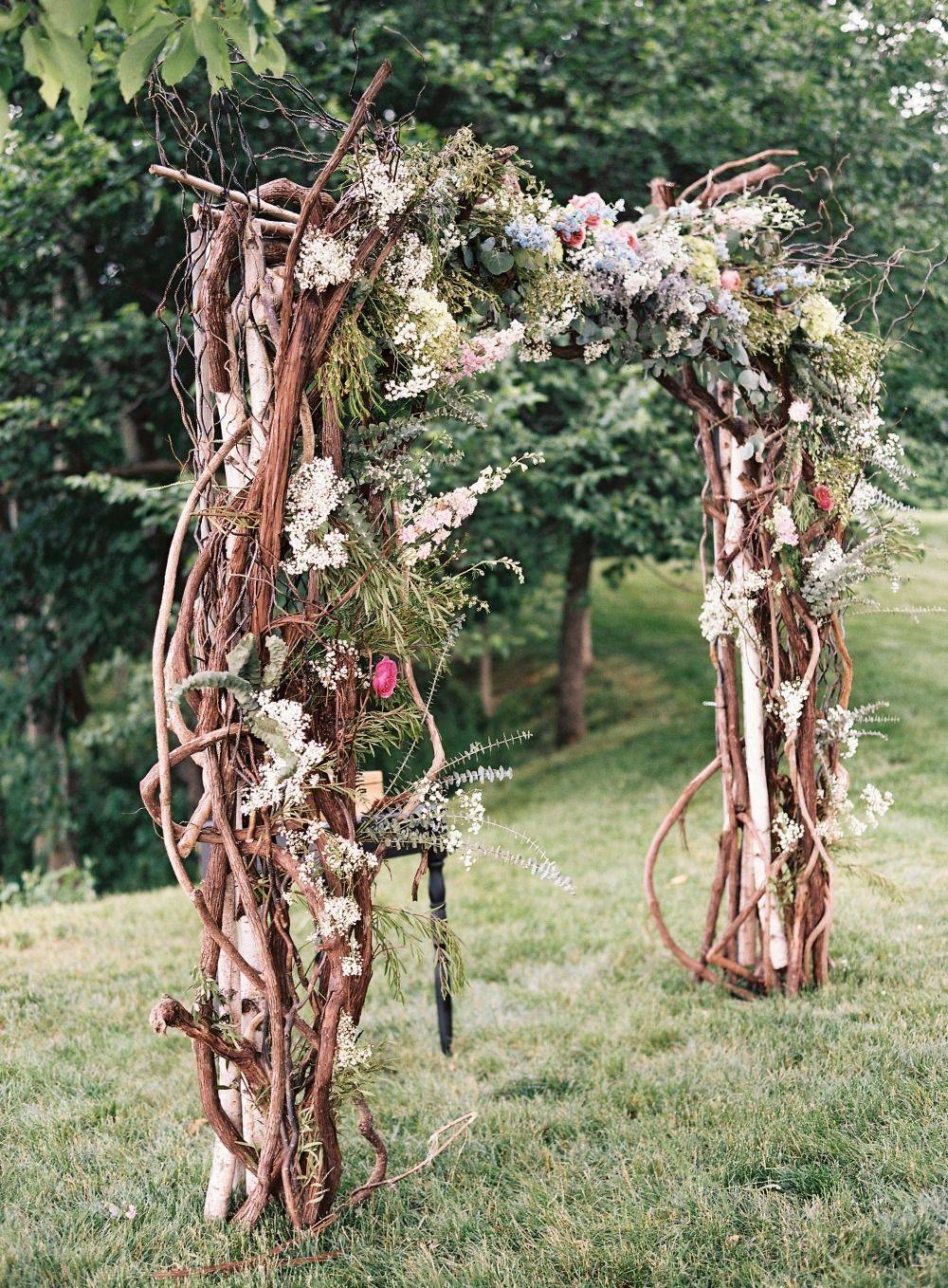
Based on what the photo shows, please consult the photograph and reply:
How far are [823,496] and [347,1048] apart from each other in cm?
262

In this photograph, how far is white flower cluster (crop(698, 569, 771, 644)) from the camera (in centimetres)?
401

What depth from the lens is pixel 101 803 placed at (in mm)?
10578

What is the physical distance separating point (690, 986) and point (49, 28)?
3.92 meters

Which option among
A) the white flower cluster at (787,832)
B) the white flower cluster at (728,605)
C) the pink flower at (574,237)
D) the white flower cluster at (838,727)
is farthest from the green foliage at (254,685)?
the white flower cluster at (838,727)

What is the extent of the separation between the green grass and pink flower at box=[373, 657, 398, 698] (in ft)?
4.50

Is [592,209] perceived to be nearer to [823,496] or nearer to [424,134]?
[823,496]

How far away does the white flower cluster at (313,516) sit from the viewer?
2.54 metres

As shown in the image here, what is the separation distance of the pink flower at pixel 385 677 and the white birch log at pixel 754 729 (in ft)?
6.10

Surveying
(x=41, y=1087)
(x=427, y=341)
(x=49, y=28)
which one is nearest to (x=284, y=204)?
(x=427, y=341)

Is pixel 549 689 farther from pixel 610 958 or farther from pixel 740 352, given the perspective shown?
pixel 740 352

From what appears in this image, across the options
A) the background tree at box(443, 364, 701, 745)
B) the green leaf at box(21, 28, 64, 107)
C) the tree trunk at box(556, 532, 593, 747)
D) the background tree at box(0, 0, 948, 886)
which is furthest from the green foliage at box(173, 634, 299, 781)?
the tree trunk at box(556, 532, 593, 747)

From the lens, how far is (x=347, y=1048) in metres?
2.65

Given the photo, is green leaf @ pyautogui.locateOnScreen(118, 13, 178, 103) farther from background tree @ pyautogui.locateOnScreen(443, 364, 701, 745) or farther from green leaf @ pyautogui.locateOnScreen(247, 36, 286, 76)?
background tree @ pyautogui.locateOnScreen(443, 364, 701, 745)

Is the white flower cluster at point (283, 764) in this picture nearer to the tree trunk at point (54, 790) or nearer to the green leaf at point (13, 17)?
the green leaf at point (13, 17)
